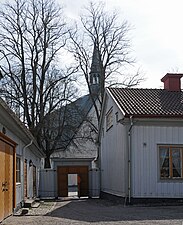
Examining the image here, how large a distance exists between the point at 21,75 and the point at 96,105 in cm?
706

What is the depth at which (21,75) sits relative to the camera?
3600cm

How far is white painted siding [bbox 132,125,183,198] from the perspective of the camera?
20.2m

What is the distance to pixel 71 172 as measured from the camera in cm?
3281

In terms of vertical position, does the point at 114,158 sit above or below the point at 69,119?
below

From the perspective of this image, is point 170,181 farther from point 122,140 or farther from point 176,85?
point 176,85

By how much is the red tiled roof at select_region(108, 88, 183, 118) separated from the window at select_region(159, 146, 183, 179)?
1482 millimetres

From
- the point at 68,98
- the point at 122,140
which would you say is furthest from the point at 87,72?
the point at 122,140

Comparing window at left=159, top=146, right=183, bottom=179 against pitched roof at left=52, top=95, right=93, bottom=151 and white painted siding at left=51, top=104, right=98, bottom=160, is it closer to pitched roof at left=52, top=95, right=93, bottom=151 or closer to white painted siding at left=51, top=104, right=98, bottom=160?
pitched roof at left=52, top=95, right=93, bottom=151

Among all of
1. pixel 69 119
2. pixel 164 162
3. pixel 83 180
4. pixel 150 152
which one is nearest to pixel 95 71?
pixel 69 119

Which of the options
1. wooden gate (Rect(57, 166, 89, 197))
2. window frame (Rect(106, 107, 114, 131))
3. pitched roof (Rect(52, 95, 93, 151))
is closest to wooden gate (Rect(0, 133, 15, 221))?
window frame (Rect(106, 107, 114, 131))

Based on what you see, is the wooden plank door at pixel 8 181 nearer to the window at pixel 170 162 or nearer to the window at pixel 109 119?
the window at pixel 170 162

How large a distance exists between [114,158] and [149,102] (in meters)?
3.64

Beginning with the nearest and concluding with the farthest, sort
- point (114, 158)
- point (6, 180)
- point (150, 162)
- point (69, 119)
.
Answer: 1. point (6, 180)
2. point (150, 162)
3. point (114, 158)
4. point (69, 119)

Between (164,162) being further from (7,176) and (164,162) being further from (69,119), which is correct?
(69,119)
